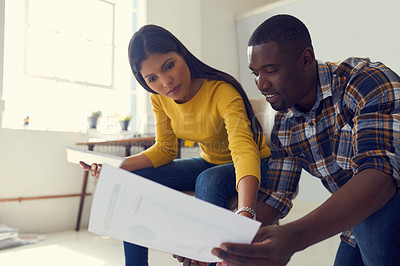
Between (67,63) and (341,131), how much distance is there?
2.75 meters

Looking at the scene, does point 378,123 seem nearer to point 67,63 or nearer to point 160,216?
point 160,216

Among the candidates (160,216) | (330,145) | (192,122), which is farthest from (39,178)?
(160,216)

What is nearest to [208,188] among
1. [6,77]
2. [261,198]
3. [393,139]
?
[261,198]

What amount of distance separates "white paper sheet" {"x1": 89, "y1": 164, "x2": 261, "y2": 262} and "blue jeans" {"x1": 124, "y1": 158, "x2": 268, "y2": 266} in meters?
0.58

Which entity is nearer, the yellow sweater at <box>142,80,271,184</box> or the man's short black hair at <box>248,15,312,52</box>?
the man's short black hair at <box>248,15,312,52</box>

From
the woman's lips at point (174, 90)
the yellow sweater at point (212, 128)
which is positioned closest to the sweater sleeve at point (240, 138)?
the yellow sweater at point (212, 128)

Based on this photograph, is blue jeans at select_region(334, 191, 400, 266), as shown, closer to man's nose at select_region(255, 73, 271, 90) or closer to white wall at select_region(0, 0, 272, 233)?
man's nose at select_region(255, 73, 271, 90)

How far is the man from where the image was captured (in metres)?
0.52

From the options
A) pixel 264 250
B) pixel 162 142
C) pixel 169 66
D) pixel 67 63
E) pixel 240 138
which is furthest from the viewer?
pixel 67 63

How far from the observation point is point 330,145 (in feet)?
2.77

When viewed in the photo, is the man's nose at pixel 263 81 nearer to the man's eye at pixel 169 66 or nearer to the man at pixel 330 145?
the man at pixel 330 145

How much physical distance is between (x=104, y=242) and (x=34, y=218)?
2.18 feet

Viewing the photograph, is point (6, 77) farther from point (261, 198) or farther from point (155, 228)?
point (155, 228)

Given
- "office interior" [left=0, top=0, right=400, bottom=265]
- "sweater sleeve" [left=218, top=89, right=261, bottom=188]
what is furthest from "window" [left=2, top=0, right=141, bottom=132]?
"sweater sleeve" [left=218, top=89, right=261, bottom=188]
